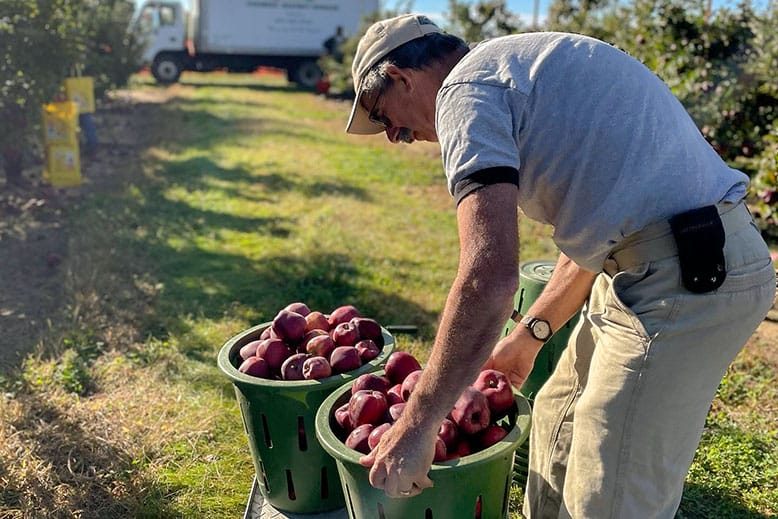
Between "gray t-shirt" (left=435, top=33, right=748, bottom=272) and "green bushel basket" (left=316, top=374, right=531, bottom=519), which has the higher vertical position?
"gray t-shirt" (left=435, top=33, right=748, bottom=272)

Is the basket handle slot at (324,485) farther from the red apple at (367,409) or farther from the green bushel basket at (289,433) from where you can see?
the red apple at (367,409)

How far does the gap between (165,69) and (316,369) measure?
27015mm

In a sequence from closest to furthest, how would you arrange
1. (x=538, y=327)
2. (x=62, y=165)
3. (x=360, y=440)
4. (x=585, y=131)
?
(x=585, y=131) → (x=360, y=440) → (x=538, y=327) → (x=62, y=165)

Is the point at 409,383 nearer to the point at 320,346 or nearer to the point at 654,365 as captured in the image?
the point at 320,346

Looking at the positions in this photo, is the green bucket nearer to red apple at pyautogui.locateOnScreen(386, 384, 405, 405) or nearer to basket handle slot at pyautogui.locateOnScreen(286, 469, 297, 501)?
red apple at pyautogui.locateOnScreen(386, 384, 405, 405)

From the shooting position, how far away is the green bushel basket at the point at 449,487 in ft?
6.94

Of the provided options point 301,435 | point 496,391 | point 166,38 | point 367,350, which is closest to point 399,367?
point 367,350

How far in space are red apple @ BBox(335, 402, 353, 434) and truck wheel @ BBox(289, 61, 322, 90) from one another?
88.3 feet

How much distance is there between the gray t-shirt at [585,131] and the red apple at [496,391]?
62 centimetres

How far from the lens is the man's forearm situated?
1800 mm

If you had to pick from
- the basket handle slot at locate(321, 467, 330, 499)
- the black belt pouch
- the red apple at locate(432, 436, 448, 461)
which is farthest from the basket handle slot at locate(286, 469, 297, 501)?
the black belt pouch

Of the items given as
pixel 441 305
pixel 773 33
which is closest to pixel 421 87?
pixel 441 305

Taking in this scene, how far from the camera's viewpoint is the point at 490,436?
7.50 feet

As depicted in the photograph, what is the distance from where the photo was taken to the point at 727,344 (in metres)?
2.10
